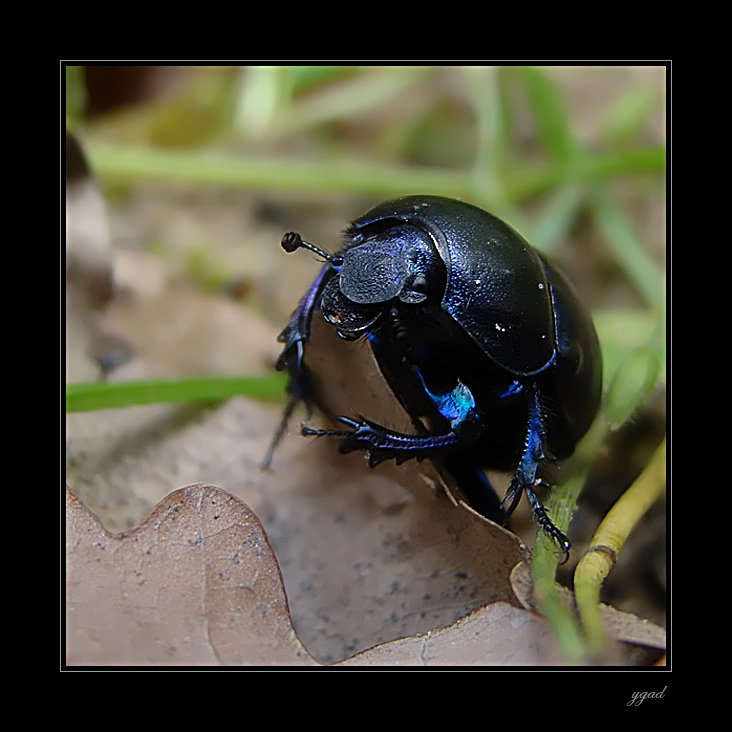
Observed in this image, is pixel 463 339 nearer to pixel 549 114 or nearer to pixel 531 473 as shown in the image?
pixel 531 473

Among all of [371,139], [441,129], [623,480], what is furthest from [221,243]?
[623,480]

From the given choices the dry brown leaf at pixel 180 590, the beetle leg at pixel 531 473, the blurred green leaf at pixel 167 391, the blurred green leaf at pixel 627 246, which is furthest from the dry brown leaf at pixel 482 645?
the blurred green leaf at pixel 627 246

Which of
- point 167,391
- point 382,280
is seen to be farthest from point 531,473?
point 167,391

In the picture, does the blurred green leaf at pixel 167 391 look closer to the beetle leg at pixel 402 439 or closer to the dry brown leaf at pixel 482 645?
the beetle leg at pixel 402 439

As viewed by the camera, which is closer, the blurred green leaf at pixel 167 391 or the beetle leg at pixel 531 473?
the beetle leg at pixel 531 473
